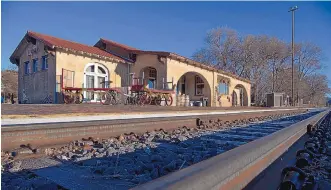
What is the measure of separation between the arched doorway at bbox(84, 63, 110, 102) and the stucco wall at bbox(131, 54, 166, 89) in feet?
9.09

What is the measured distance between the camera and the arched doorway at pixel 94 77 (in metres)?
16.6

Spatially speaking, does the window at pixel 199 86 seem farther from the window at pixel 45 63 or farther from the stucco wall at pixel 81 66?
the window at pixel 45 63

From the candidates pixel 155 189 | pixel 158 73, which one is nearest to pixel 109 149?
pixel 155 189

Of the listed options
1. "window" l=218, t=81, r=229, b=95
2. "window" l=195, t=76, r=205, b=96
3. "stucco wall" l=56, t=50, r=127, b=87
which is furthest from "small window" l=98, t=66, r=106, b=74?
"window" l=218, t=81, r=229, b=95

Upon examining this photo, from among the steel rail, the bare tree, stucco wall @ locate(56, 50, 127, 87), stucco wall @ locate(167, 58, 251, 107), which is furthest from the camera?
the bare tree

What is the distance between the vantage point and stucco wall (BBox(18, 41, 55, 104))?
15553 millimetres

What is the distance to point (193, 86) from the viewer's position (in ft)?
83.1

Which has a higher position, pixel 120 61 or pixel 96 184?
pixel 120 61

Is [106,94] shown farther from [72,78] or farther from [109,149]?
Answer: [109,149]

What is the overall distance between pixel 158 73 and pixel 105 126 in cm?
1553

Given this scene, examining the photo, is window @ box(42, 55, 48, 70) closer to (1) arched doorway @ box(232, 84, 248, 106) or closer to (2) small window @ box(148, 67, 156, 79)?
(2) small window @ box(148, 67, 156, 79)

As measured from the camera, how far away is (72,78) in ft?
52.0

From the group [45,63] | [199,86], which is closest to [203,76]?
[199,86]

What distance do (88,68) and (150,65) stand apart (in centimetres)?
482
